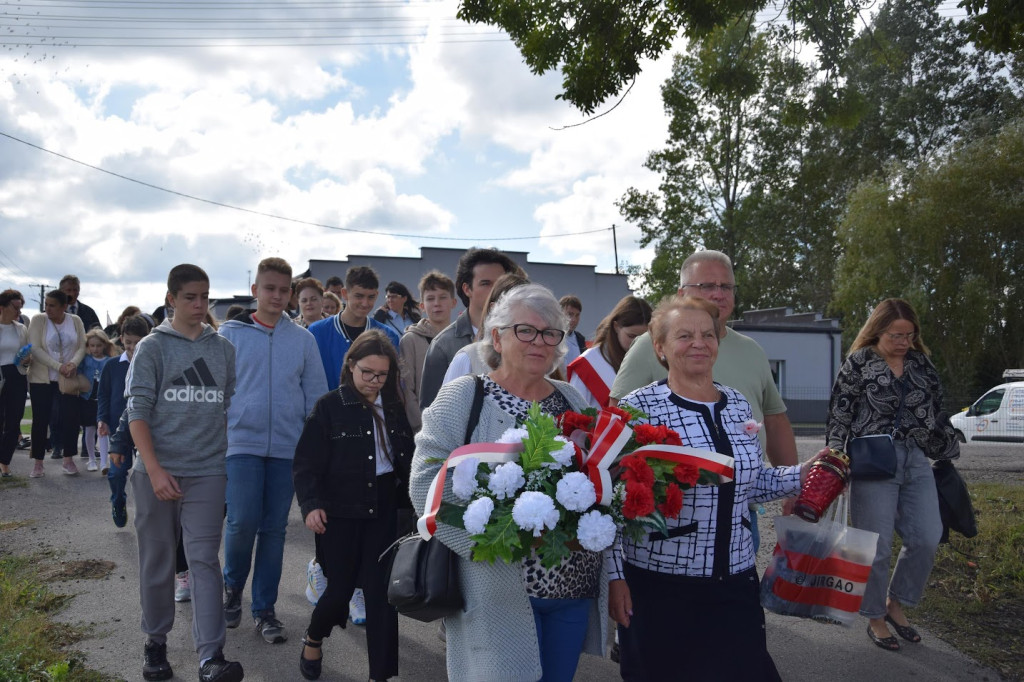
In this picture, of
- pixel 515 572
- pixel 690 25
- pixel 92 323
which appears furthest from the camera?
pixel 92 323

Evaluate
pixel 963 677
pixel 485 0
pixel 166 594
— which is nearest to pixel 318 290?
pixel 485 0

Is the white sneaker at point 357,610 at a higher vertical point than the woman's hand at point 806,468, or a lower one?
lower

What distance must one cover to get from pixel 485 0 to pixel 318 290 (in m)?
3.27

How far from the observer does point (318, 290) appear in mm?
8336

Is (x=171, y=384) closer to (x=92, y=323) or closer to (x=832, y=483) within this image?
(x=832, y=483)

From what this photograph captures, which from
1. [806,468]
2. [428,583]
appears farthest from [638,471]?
[806,468]

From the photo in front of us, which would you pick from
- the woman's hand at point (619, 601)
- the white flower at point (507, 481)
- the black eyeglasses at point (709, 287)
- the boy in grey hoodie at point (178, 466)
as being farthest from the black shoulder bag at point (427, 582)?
the black eyeglasses at point (709, 287)

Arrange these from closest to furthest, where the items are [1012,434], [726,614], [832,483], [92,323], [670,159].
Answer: [726,614], [832,483], [92,323], [1012,434], [670,159]

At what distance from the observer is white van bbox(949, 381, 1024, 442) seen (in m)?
21.4

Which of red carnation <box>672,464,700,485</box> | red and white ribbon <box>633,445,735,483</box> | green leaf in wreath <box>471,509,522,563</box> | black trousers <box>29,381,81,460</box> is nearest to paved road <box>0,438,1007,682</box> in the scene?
red and white ribbon <box>633,445,735,483</box>

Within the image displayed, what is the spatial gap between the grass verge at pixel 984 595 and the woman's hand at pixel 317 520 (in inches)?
152

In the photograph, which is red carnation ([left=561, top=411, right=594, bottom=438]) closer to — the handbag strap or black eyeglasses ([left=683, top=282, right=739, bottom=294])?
the handbag strap

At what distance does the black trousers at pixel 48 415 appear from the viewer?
10.9 m

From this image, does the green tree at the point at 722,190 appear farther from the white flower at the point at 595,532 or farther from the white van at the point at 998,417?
the white flower at the point at 595,532
